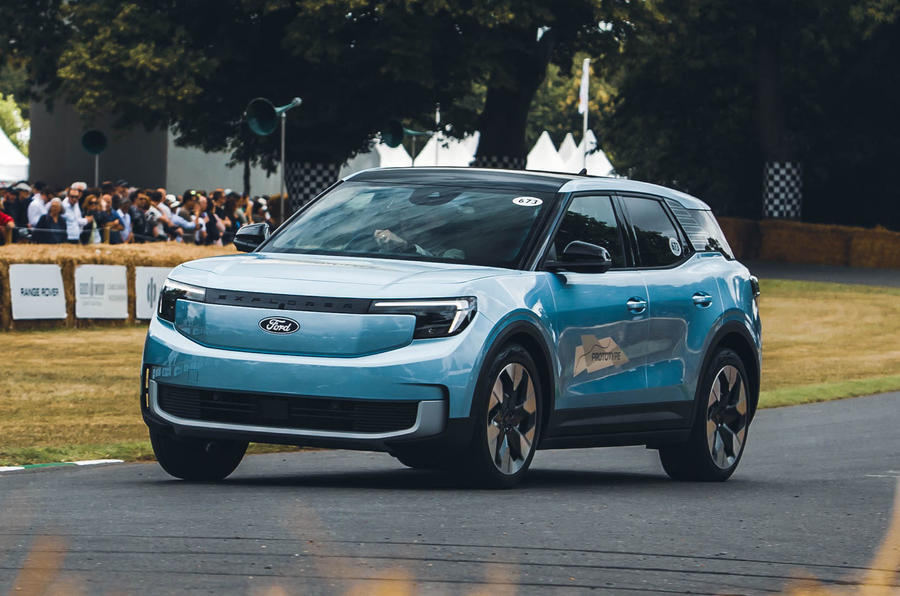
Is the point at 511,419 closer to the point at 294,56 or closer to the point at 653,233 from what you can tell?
the point at 653,233

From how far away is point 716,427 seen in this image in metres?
10.9

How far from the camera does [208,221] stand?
105 feet

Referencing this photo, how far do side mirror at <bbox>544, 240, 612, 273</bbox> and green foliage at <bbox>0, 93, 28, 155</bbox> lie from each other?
353ft

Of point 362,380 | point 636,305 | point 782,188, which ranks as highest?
point 636,305

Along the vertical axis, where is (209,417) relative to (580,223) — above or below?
below

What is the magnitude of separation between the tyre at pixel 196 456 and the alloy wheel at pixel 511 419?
4.44 feet

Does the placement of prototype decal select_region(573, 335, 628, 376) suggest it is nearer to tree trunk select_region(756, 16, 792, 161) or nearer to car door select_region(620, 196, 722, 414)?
car door select_region(620, 196, 722, 414)

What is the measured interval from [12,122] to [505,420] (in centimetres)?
11247

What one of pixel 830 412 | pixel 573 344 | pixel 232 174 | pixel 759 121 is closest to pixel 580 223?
pixel 573 344

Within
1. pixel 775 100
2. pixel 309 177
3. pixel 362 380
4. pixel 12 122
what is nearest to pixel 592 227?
pixel 362 380

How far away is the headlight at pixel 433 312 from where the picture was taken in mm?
8305

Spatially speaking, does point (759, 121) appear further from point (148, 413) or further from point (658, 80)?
point (148, 413)

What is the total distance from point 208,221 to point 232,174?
27893 millimetres

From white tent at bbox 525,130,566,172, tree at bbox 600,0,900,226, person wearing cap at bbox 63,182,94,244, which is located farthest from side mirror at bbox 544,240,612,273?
white tent at bbox 525,130,566,172
